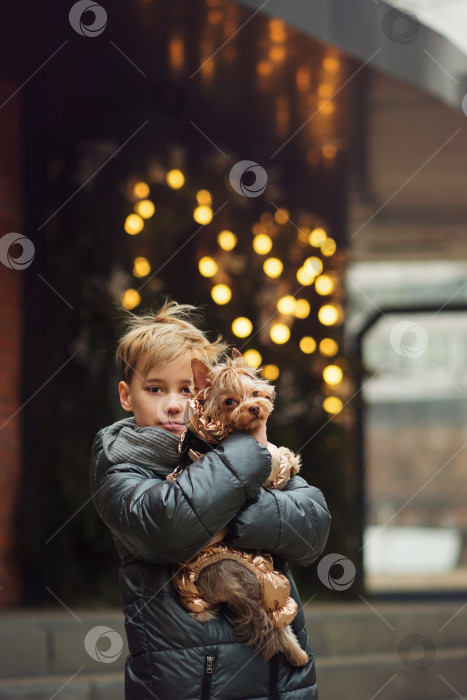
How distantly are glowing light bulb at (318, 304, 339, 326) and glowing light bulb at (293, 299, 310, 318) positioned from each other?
0.12 meters

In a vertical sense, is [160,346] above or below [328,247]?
below

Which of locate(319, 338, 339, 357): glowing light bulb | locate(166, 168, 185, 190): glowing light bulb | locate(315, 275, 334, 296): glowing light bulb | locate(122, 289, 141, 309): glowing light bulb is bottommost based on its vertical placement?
locate(122, 289, 141, 309): glowing light bulb

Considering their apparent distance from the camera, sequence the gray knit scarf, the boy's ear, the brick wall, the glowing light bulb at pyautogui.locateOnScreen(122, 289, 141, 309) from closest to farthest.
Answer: the gray knit scarf < the boy's ear < the brick wall < the glowing light bulb at pyautogui.locateOnScreen(122, 289, 141, 309)

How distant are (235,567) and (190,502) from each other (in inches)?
8.2

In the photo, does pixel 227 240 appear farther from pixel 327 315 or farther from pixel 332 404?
pixel 332 404

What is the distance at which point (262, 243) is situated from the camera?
24.3 feet

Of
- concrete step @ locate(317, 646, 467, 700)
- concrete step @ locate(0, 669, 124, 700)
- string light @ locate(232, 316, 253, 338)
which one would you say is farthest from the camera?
string light @ locate(232, 316, 253, 338)

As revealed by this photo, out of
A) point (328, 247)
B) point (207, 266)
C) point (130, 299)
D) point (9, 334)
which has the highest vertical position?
point (328, 247)

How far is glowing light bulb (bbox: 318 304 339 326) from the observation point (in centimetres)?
754

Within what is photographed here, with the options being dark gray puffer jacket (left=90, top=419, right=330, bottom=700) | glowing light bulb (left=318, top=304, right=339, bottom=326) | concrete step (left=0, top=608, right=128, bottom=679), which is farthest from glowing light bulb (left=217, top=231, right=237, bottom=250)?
dark gray puffer jacket (left=90, top=419, right=330, bottom=700)

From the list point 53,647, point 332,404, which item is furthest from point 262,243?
point 53,647

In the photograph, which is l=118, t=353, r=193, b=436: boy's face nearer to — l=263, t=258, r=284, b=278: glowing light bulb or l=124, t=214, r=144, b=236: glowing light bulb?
l=124, t=214, r=144, b=236: glowing light bulb

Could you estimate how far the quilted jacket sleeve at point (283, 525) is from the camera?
200 centimetres

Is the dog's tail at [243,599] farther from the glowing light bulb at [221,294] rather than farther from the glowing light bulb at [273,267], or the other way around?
the glowing light bulb at [273,267]
